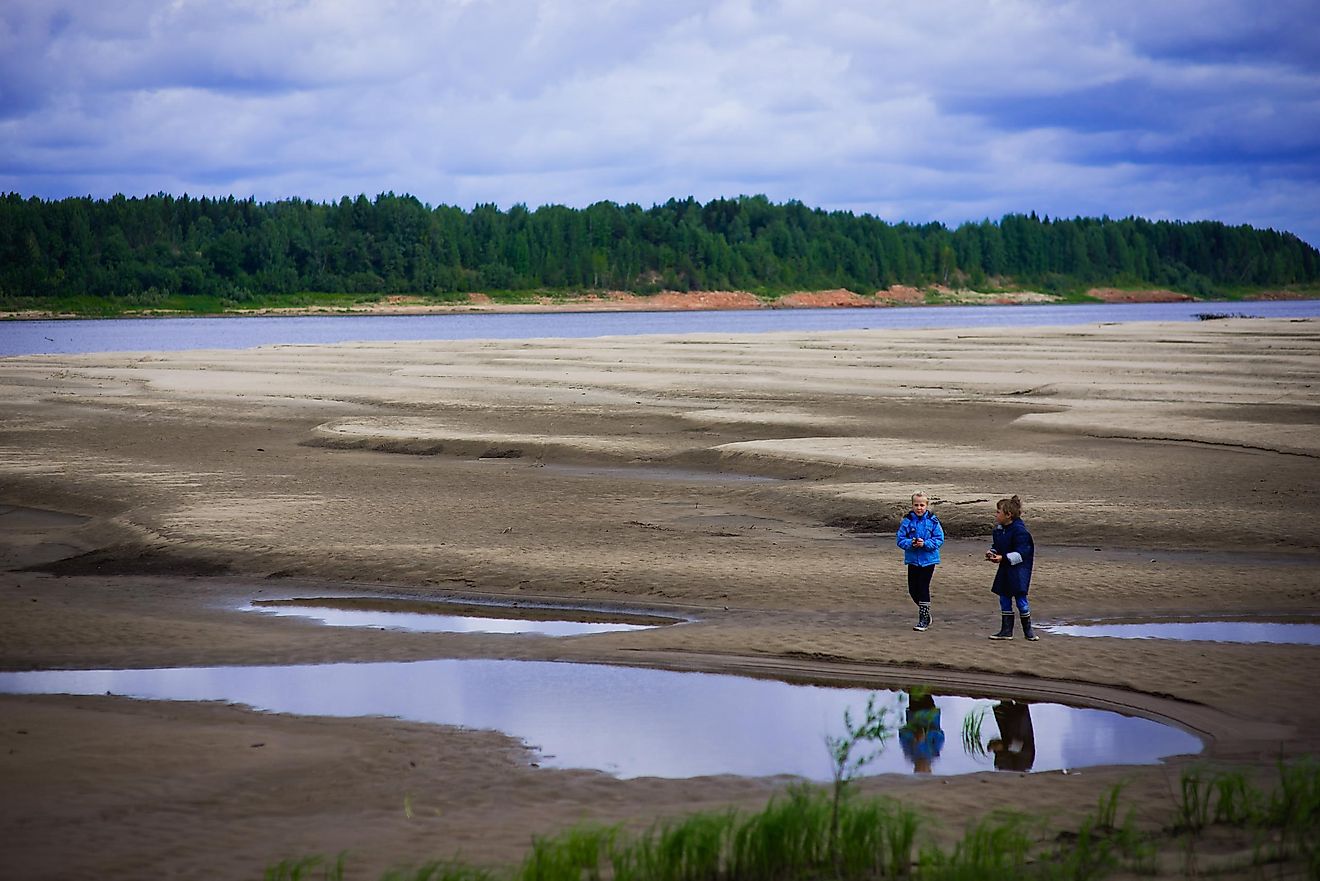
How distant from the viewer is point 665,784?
987cm

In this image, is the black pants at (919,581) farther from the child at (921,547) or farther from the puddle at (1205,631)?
the puddle at (1205,631)

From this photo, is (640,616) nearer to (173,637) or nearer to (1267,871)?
(173,637)

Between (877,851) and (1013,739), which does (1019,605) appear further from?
(877,851)

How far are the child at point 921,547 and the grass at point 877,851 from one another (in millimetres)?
5888

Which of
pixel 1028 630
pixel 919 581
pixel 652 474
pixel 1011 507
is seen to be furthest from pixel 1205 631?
pixel 652 474

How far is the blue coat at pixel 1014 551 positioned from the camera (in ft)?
44.3

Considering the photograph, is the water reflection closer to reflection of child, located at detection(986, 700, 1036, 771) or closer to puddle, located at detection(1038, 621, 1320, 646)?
reflection of child, located at detection(986, 700, 1036, 771)

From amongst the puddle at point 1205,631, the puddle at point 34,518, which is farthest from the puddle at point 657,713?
the puddle at point 34,518

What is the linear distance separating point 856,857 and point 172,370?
169ft

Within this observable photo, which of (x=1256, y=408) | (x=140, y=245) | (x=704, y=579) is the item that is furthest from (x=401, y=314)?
(x=704, y=579)

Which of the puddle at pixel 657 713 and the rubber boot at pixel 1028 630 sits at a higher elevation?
the rubber boot at pixel 1028 630

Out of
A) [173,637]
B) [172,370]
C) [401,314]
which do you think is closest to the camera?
[173,637]

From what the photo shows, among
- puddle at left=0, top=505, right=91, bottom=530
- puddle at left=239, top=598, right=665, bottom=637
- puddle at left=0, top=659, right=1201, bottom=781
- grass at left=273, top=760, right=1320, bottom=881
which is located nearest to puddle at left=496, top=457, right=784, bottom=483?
puddle at left=0, top=505, right=91, bottom=530

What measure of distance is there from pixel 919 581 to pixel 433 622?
18.9 feet
